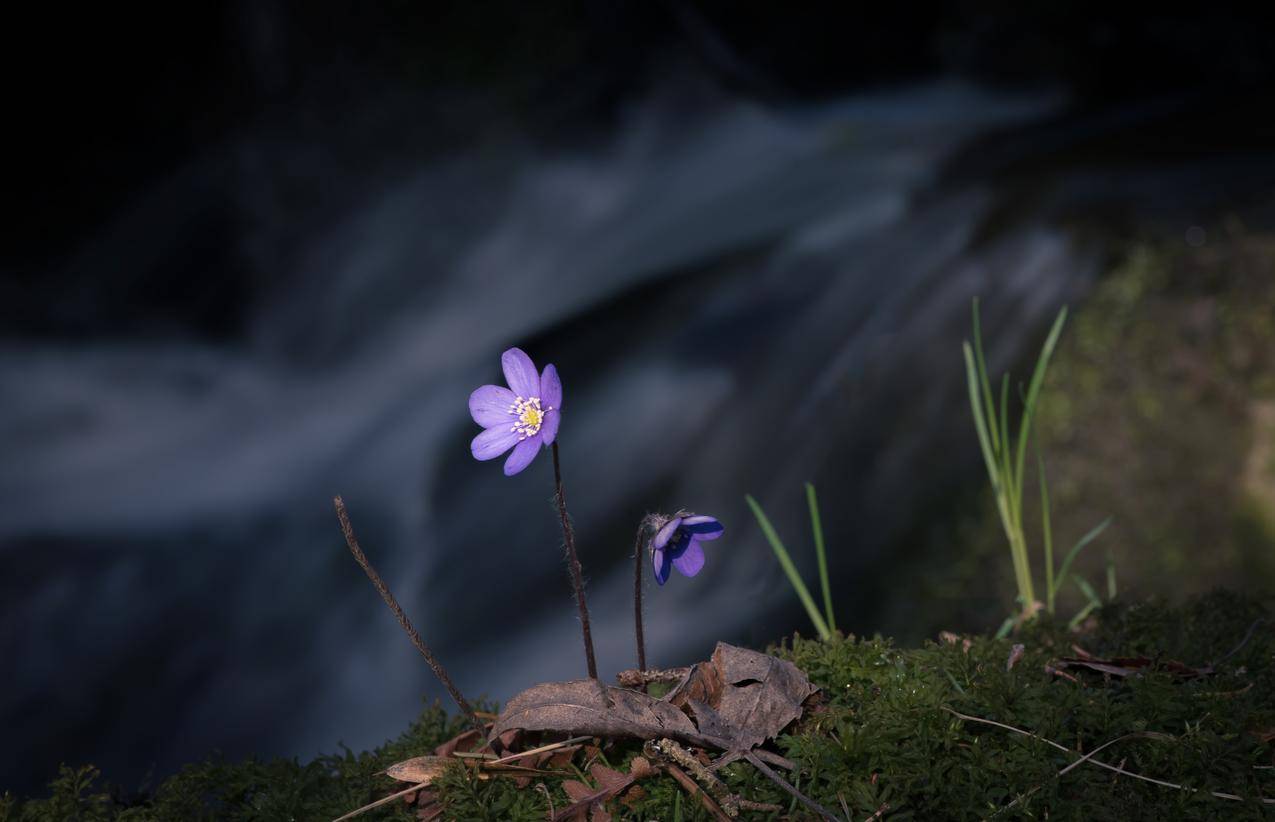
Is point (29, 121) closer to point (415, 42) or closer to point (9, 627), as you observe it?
point (415, 42)

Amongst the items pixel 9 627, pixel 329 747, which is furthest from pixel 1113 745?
pixel 9 627

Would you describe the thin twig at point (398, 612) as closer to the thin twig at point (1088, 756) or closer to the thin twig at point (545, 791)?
the thin twig at point (545, 791)

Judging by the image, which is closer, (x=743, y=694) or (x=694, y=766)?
(x=694, y=766)

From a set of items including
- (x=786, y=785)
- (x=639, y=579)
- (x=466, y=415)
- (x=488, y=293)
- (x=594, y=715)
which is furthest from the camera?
(x=488, y=293)

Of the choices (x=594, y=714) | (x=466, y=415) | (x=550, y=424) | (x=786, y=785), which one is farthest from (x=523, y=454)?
(x=466, y=415)

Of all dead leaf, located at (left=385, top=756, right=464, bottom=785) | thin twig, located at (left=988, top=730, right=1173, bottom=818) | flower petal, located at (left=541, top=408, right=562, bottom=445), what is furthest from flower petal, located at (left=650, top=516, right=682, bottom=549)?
thin twig, located at (left=988, top=730, right=1173, bottom=818)

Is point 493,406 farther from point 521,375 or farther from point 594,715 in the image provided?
point 594,715

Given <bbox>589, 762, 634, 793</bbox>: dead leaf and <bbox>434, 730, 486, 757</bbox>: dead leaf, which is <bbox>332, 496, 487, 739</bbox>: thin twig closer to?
<bbox>434, 730, 486, 757</bbox>: dead leaf

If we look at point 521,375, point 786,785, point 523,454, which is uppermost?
point 521,375
